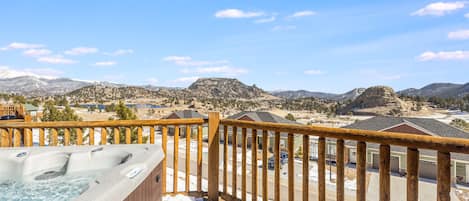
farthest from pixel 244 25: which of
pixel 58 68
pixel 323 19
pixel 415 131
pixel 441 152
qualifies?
pixel 58 68

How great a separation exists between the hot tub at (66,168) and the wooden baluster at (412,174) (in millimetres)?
1896

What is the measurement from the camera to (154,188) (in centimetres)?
267

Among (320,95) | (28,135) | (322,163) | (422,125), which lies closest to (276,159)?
(322,163)

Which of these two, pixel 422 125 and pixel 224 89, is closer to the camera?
pixel 422 125

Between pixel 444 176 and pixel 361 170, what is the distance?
51cm

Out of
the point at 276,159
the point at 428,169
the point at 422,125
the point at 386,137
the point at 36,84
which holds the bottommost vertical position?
the point at 428,169

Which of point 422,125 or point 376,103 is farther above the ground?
point 376,103

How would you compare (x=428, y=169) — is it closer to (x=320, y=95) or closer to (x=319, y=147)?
(x=319, y=147)

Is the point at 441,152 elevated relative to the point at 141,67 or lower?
lower

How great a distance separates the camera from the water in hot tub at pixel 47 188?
2656 mm

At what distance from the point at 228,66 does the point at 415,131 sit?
42780mm

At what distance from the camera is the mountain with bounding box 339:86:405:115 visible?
187 feet

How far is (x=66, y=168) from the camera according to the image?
10.3ft

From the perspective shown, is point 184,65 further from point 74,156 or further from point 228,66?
point 74,156
